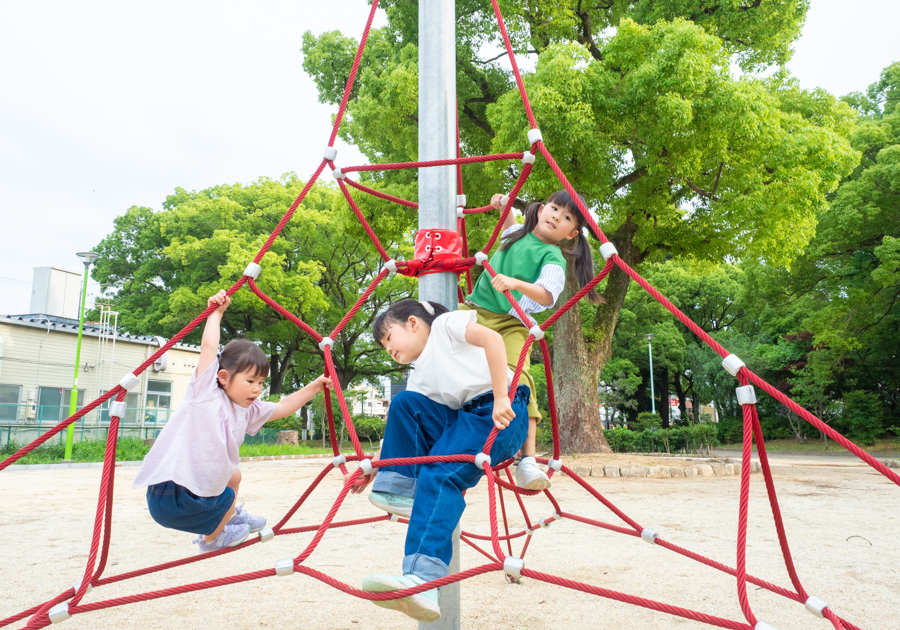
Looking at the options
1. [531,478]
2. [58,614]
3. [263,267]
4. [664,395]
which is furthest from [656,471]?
[664,395]

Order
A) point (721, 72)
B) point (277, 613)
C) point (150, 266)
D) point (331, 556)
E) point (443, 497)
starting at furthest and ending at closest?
point (150, 266)
point (721, 72)
point (331, 556)
point (277, 613)
point (443, 497)

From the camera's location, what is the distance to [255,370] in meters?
1.82

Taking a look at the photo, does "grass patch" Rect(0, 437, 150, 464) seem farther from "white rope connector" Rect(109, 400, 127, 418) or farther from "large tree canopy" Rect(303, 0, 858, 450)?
"white rope connector" Rect(109, 400, 127, 418)

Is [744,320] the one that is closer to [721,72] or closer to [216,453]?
[721,72]

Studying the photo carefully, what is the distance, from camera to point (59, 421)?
1277 centimetres

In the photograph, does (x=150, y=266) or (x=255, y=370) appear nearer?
(x=255, y=370)

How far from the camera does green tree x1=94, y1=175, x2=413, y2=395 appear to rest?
15859 mm

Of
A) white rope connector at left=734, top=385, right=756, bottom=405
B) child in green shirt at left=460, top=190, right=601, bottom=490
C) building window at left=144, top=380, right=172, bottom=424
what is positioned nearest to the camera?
white rope connector at left=734, top=385, right=756, bottom=405

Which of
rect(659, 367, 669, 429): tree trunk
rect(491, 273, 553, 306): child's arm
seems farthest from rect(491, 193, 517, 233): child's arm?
rect(659, 367, 669, 429): tree trunk

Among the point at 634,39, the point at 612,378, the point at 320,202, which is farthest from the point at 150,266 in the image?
the point at 634,39

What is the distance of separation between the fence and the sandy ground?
6244 mm

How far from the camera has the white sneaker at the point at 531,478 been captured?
181 centimetres

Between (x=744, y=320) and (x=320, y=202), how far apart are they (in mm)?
14359

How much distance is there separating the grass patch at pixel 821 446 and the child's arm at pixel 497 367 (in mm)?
14877
